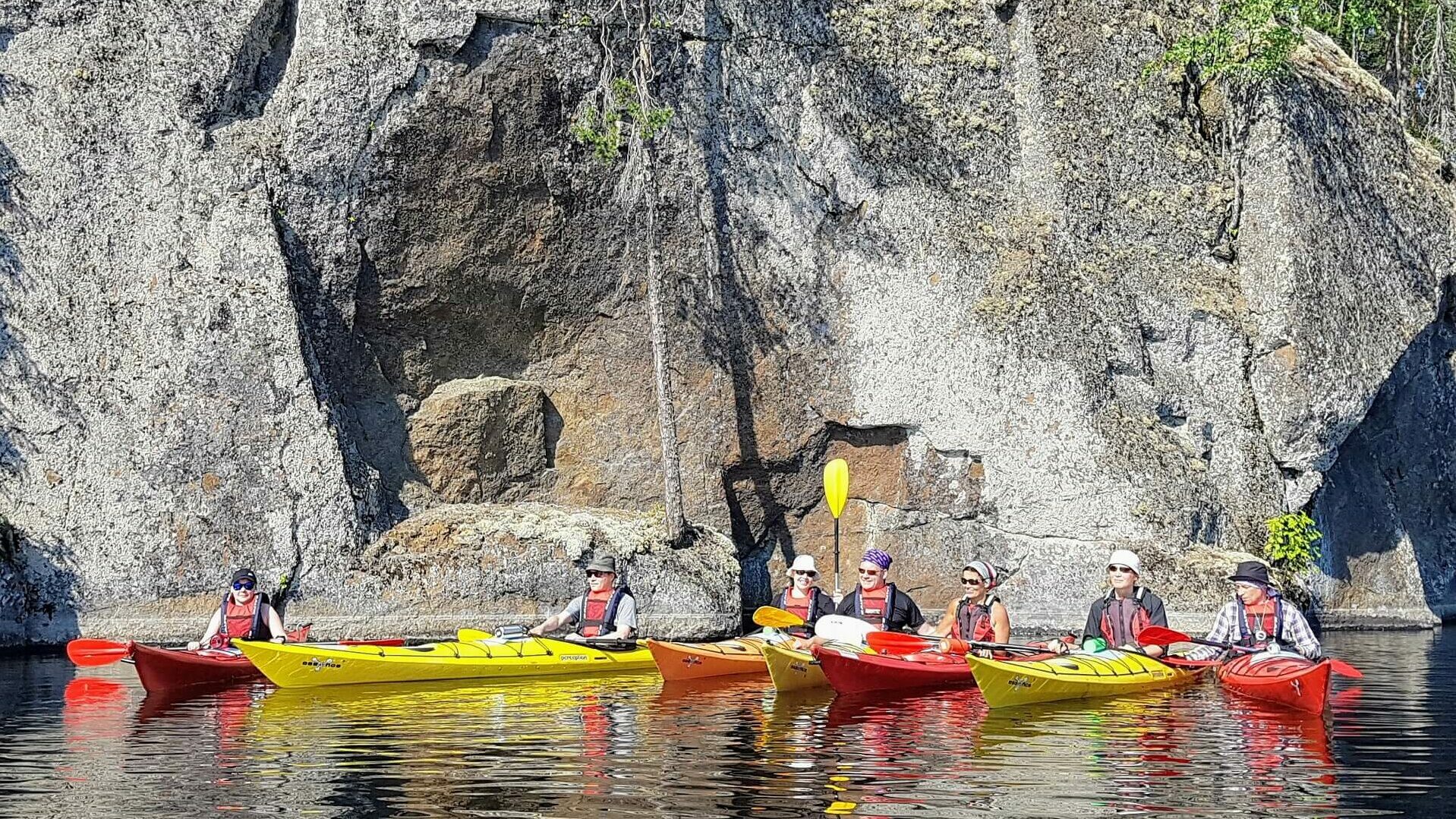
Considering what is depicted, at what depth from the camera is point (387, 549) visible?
762 inches

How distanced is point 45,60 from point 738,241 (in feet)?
31.4

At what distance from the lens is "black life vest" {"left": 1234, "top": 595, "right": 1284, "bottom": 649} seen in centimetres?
1285

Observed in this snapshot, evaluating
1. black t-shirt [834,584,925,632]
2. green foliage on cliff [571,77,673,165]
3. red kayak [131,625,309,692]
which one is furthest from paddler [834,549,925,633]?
green foliage on cliff [571,77,673,165]

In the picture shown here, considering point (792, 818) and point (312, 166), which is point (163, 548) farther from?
point (792, 818)

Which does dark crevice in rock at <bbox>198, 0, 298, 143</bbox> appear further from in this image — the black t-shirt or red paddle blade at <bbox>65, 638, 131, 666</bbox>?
the black t-shirt

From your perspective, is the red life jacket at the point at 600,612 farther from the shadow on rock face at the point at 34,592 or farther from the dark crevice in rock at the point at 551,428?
the dark crevice in rock at the point at 551,428

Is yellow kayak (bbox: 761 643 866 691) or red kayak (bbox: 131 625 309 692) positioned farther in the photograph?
red kayak (bbox: 131 625 309 692)

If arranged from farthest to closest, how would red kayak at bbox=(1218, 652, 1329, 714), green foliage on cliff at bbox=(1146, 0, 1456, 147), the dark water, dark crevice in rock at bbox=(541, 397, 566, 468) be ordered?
dark crevice in rock at bbox=(541, 397, 566, 468) < green foliage on cliff at bbox=(1146, 0, 1456, 147) < red kayak at bbox=(1218, 652, 1329, 714) < the dark water

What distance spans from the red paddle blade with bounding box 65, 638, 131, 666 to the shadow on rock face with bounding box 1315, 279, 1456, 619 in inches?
659

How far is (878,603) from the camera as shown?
48.0ft

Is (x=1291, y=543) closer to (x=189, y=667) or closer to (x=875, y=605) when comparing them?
(x=875, y=605)

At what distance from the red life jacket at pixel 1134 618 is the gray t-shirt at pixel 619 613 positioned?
462cm

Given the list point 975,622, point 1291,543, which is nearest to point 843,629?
point 975,622

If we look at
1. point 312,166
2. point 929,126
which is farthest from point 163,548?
point 929,126
